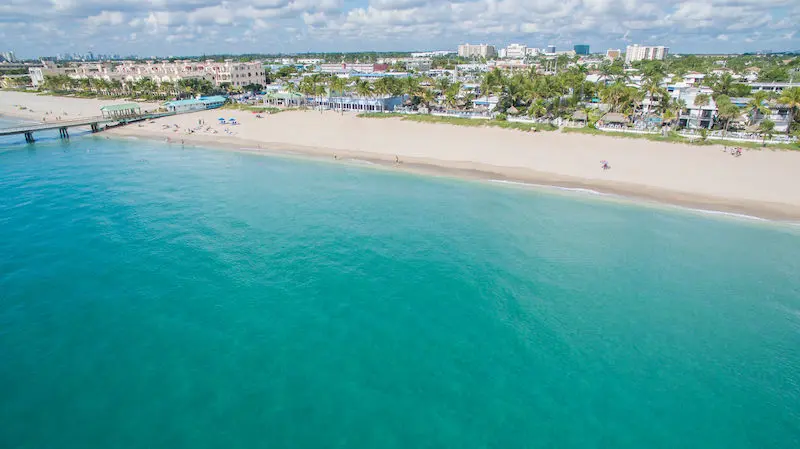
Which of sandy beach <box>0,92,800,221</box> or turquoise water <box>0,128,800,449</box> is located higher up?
sandy beach <box>0,92,800,221</box>

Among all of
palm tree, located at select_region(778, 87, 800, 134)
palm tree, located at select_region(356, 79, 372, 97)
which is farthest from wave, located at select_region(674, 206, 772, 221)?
palm tree, located at select_region(356, 79, 372, 97)

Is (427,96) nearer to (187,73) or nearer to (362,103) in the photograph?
(362,103)

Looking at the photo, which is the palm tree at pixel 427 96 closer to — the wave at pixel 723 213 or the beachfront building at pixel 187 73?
the wave at pixel 723 213

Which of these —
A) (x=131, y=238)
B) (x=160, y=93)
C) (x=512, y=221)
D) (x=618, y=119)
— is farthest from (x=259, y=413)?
(x=160, y=93)

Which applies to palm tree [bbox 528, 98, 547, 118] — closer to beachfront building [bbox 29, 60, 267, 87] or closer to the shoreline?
the shoreline

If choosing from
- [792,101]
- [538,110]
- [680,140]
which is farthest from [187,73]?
[792,101]

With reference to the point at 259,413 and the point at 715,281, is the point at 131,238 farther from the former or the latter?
the point at 715,281
